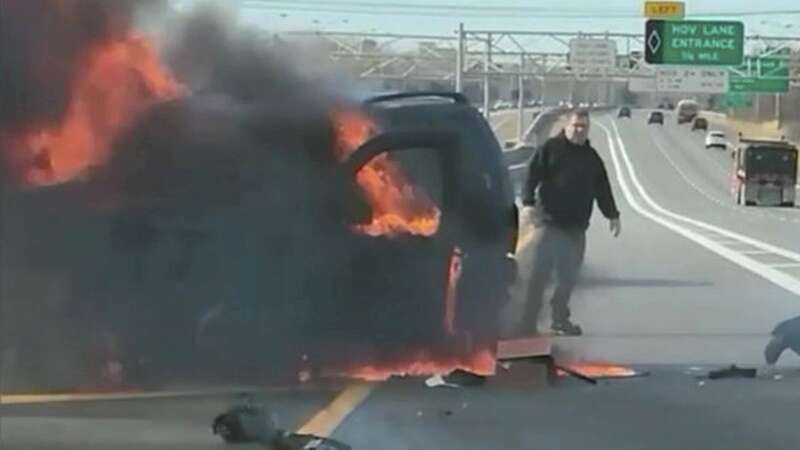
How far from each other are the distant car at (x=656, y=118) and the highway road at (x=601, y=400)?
7.3 inches

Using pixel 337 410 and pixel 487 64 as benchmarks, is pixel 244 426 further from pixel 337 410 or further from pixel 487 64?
pixel 487 64

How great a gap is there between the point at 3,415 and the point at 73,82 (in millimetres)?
2065

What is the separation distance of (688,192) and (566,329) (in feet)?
69.3

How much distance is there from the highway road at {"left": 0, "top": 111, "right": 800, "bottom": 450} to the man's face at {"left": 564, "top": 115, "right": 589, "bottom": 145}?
64 cm

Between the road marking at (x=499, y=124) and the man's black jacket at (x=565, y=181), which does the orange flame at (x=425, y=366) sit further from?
the man's black jacket at (x=565, y=181)

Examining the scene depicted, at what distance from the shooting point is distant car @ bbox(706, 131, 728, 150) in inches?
1001

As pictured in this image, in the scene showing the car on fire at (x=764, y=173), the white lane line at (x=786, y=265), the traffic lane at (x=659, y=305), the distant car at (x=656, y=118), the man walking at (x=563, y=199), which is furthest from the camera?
the car on fire at (x=764, y=173)

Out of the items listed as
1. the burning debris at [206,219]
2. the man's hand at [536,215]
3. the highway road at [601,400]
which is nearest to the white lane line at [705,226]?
the highway road at [601,400]

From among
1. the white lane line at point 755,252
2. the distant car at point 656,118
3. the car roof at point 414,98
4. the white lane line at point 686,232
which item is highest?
the car roof at point 414,98

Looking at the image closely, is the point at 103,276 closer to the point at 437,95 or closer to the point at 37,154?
the point at 37,154

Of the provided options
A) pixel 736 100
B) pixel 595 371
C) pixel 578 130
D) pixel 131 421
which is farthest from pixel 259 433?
pixel 736 100

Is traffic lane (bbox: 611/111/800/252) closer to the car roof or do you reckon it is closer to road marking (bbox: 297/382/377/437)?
the car roof

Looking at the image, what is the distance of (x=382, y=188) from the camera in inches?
445

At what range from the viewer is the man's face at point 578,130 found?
43.2 ft
